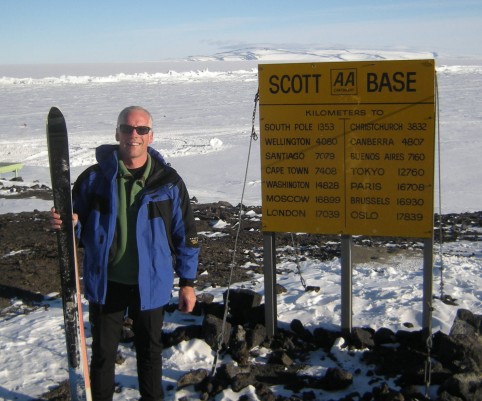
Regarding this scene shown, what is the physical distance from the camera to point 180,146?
20453 mm

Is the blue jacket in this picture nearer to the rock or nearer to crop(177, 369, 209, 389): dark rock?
crop(177, 369, 209, 389): dark rock

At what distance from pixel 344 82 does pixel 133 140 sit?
1.71m

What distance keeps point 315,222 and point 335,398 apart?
1.27 metres

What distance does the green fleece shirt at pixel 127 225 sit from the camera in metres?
3.33

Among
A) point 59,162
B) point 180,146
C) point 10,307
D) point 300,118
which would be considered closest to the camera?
point 59,162

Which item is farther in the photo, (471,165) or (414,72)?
(471,165)

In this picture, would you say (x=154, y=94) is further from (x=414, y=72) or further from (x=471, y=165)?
(x=414, y=72)

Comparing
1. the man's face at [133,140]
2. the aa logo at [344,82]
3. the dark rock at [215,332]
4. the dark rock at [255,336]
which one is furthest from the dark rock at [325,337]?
the man's face at [133,140]

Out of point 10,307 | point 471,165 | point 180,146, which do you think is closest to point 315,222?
point 10,307

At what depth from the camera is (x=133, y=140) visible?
10.8 feet

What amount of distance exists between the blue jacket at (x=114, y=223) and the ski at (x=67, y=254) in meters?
0.09

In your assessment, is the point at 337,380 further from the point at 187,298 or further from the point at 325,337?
the point at 187,298

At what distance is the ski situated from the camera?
3.28 meters

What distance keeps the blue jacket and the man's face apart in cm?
7
